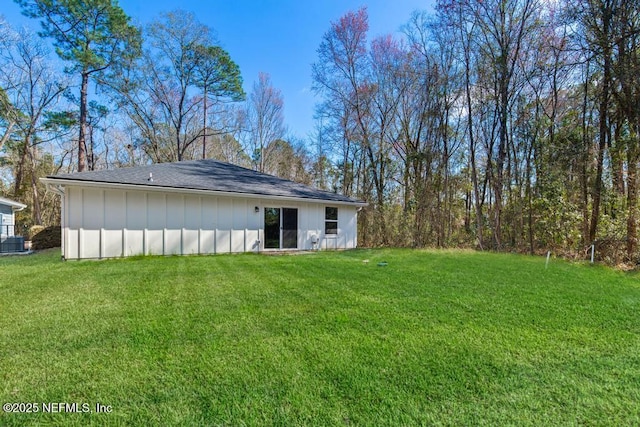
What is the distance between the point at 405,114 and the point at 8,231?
19852 mm

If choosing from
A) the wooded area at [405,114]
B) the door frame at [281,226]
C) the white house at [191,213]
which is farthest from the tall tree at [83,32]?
the door frame at [281,226]

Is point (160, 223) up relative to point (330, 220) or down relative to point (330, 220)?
down

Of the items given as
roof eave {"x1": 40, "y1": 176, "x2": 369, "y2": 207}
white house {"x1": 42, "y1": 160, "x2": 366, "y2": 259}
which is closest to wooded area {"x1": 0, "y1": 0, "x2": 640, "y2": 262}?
white house {"x1": 42, "y1": 160, "x2": 366, "y2": 259}

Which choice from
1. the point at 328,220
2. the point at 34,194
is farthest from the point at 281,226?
the point at 34,194

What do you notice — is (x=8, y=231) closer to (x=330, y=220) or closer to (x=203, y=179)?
(x=203, y=179)

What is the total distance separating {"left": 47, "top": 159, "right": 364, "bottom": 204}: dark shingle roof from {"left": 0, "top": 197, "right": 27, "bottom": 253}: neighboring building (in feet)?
18.6

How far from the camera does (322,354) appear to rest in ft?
7.12

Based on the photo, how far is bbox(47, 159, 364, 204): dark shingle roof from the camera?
7234 millimetres

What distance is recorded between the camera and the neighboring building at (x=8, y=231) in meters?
9.87

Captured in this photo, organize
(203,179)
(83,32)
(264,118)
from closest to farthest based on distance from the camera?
(203,179), (83,32), (264,118)

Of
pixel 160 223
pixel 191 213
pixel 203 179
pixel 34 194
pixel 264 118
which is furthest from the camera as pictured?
pixel 264 118

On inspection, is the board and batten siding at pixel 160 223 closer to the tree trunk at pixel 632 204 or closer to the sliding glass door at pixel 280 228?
the sliding glass door at pixel 280 228

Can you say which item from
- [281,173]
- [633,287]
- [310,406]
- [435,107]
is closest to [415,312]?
[310,406]

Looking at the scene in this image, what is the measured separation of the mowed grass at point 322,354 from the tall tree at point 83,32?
1321 cm
